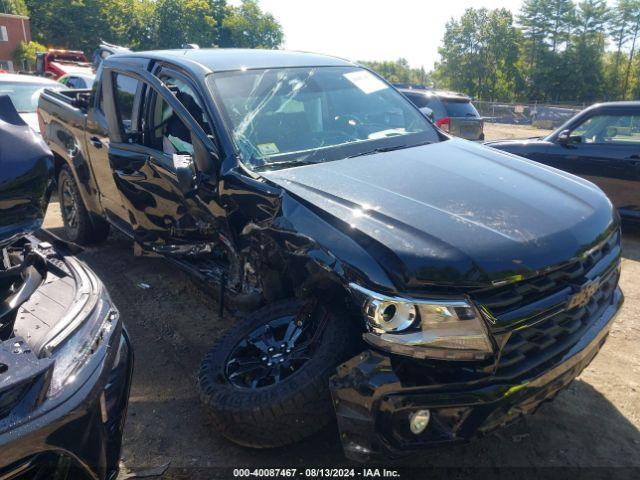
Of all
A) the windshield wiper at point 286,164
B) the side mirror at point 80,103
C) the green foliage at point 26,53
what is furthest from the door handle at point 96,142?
the green foliage at point 26,53

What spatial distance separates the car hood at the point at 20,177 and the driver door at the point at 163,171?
3.18 ft

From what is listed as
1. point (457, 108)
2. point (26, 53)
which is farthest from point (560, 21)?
point (457, 108)

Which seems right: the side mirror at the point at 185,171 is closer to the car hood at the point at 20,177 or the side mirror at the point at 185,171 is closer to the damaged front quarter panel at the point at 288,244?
the damaged front quarter panel at the point at 288,244

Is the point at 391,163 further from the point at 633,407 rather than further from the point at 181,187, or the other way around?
the point at 633,407

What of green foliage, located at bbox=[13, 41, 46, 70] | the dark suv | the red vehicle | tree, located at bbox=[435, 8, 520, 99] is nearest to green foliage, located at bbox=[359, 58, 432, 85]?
tree, located at bbox=[435, 8, 520, 99]

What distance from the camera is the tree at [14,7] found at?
51.6 metres

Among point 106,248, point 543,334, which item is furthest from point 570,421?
point 106,248

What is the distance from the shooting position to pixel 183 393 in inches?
130

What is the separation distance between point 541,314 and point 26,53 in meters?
52.4

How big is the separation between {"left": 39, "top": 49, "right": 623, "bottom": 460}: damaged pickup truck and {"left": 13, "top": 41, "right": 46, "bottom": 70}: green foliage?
47703mm

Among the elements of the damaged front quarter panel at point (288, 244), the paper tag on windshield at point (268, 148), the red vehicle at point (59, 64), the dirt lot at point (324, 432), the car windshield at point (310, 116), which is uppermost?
the red vehicle at point (59, 64)

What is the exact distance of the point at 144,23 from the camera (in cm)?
5278

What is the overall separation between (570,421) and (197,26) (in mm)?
59574

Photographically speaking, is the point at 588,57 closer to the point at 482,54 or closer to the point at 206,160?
the point at 482,54
